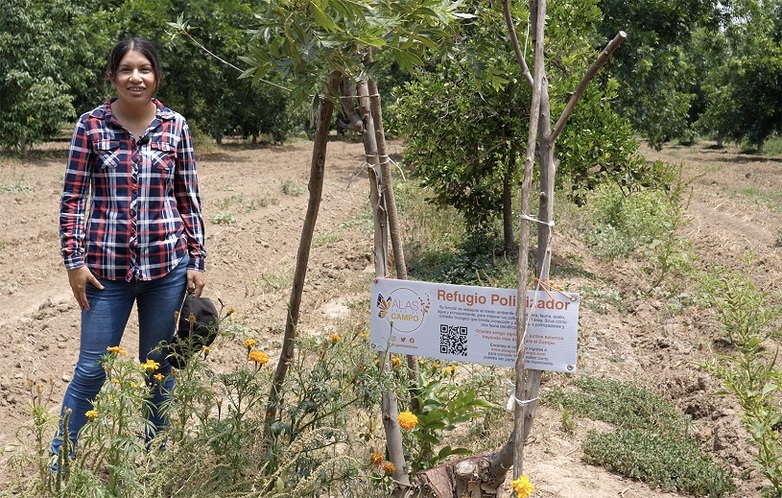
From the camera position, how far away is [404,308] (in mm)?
2832

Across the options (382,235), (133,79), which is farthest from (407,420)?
(133,79)

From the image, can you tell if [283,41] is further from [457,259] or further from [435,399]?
[457,259]

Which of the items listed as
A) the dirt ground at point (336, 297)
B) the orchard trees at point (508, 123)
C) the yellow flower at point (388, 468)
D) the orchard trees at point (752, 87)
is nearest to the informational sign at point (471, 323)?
the yellow flower at point (388, 468)

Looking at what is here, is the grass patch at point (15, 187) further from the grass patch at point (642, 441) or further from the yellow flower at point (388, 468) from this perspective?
the yellow flower at point (388, 468)

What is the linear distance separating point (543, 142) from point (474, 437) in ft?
5.72

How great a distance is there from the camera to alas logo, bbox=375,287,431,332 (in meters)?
2.81

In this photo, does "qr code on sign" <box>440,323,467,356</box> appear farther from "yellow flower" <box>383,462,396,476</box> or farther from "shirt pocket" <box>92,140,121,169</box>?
"shirt pocket" <box>92,140,121,169</box>

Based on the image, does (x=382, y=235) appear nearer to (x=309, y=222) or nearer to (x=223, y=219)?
(x=309, y=222)

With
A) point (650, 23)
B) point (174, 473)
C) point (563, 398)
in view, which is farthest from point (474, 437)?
point (650, 23)

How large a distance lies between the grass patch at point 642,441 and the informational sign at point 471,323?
1183mm

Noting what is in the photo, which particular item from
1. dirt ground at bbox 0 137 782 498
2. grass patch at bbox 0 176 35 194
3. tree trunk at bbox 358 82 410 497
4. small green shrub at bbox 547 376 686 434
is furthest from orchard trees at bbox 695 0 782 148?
tree trunk at bbox 358 82 410 497

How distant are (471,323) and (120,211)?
1430mm

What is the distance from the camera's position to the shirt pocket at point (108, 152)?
300 cm

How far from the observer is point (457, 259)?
7434 mm
